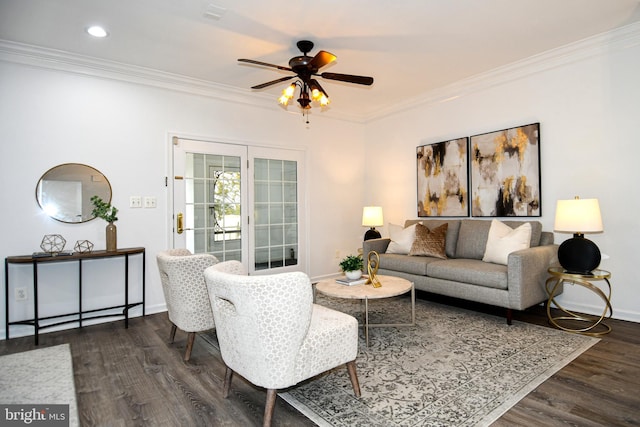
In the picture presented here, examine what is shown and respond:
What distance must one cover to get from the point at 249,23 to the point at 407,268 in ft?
9.97

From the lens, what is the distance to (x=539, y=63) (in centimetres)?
379

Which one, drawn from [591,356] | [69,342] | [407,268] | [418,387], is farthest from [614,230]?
[69,342]

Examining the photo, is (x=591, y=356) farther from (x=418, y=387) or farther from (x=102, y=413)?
(x=102, y=413)

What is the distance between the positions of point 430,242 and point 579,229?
1.56 m

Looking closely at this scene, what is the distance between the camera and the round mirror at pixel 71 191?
11.2 feet

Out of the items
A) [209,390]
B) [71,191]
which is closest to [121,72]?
[71,191]

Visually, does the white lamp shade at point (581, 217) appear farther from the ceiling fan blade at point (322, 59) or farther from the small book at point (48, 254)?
the small book at point (48, 254)

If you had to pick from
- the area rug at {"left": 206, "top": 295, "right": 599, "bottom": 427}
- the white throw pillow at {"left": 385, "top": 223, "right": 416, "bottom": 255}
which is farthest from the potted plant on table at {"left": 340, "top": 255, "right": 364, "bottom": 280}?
the white throw pillow at {"left": 385, "top": 223, "right": 416, "bottom": 255}

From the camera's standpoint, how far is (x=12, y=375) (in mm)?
2453

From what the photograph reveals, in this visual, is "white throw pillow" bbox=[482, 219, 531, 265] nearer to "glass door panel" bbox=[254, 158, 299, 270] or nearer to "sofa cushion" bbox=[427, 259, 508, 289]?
"sofa cushion" bbox=[427, 259, 508, 289]

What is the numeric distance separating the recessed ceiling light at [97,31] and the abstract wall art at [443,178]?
3959 millimetres

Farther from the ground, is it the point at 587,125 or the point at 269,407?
the point at 587,125

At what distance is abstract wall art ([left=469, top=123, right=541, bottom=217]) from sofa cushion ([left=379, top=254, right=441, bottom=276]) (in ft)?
3.28

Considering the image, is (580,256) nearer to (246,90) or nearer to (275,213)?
(275,213)
